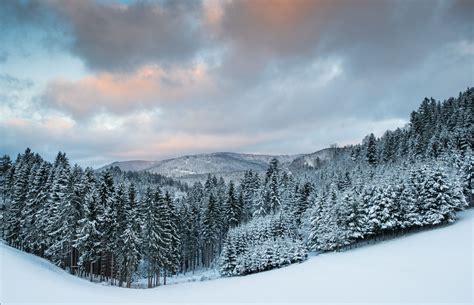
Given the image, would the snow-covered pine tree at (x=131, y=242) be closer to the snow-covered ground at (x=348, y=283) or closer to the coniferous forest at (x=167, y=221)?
the coniferous forest at (x=167, y=221)

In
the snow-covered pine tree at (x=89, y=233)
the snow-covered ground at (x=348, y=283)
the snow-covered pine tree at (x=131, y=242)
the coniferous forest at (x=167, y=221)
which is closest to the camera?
the snow-covered ground at (x=348, y=283)

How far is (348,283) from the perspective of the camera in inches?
998

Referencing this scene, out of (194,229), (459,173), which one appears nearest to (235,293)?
(194,229)

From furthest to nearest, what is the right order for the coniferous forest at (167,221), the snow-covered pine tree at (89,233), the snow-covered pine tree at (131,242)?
the coniferous forest at (167,221) < the snow-covered pine tree at (131,242) < the snow-covered pine tree at (89,233)

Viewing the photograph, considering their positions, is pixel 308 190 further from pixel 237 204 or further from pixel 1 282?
pixel 1 282

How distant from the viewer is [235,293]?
91.9ft

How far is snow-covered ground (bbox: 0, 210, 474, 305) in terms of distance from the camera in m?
19.1

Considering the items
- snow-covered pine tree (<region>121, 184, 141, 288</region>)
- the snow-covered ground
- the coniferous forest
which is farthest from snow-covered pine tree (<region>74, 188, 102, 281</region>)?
the snow-covered ground

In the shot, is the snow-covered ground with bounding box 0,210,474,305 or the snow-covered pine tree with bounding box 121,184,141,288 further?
the snow-covered pine tree with bounding box 121,184,141,288

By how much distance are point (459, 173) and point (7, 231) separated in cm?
8828

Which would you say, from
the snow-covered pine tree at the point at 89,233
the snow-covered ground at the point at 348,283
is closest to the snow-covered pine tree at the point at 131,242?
the snow-covered pine tree at the point at 89,233

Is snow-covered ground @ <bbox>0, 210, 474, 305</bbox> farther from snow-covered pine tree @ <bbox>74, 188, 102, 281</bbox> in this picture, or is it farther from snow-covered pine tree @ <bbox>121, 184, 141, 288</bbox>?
snow-covered pine tree @ <bbox>121, 184, 141, 288</bbox>

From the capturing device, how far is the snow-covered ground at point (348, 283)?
19109 millimetres

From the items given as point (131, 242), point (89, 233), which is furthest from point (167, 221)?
point (89, 233)
